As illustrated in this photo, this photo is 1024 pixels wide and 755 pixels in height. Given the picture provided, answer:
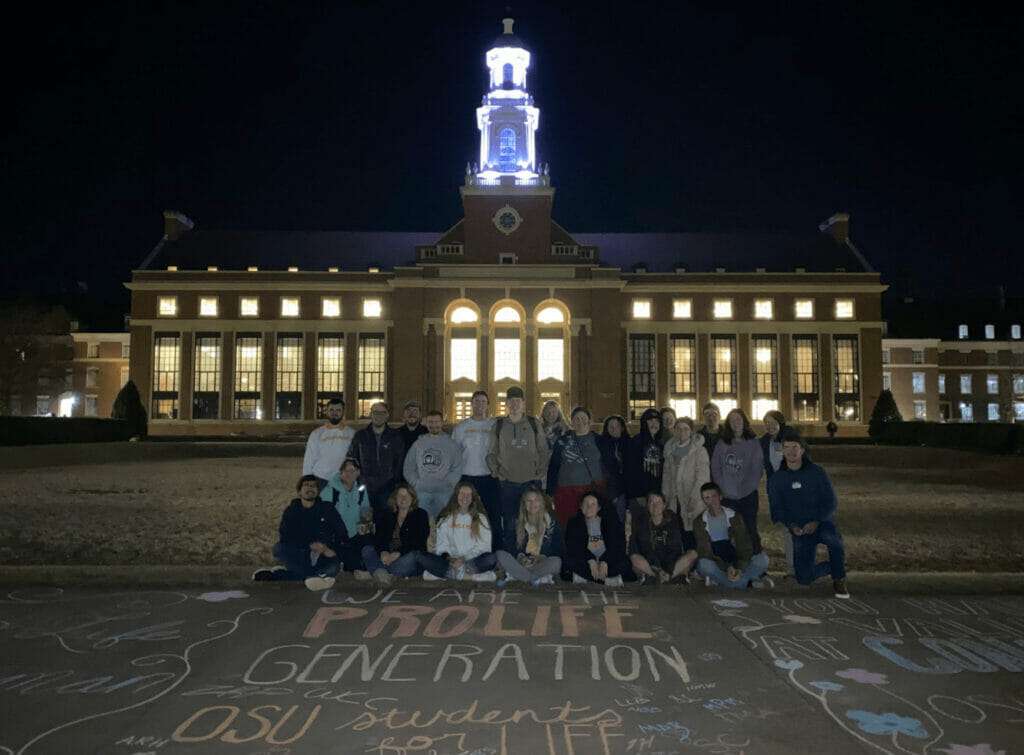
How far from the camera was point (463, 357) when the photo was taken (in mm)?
A: 61250

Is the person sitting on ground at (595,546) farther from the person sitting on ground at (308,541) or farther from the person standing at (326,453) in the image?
the person standing at (326,453)

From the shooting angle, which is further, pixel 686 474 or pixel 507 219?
pixel 507 219

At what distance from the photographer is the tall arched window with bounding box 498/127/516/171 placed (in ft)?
206

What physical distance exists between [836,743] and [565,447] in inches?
221

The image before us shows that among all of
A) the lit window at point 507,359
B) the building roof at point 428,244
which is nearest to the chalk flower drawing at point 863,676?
the lit window at point 507,359

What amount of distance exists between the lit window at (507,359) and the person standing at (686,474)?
5024 centimetres

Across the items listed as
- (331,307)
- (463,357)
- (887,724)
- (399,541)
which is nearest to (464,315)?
(463,357)

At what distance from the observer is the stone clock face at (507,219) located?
61219mm

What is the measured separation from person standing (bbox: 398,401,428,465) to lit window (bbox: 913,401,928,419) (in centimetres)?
7324

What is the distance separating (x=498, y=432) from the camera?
10.6 m

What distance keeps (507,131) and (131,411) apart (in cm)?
3301

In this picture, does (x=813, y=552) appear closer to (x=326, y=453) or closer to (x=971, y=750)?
(x=971, y=750)

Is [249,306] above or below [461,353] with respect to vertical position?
above

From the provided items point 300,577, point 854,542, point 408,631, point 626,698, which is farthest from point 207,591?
point 854,542
